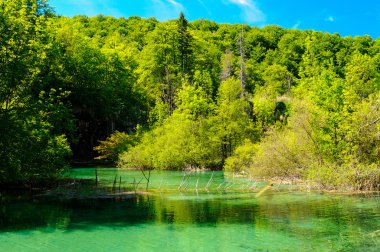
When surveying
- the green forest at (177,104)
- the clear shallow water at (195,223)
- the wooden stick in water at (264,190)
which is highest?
the green forest at (177,104)

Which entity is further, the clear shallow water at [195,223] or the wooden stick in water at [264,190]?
the wooden stick in water at [264,190]

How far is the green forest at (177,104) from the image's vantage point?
2562 centimetres

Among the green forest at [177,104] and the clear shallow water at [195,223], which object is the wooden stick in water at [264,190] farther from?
the green forest at [177,104]

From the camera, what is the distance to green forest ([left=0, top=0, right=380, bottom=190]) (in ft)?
84.1

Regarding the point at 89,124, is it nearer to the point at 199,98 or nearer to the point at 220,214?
the point at 199,98

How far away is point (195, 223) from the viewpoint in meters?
17.4

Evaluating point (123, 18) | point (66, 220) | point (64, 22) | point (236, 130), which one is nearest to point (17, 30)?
point (66, 220)

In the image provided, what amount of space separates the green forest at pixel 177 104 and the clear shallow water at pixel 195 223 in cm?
→ 407

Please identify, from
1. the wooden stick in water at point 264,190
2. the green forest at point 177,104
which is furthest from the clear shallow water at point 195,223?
the green forest at point 177,104

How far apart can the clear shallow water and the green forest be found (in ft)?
13.4

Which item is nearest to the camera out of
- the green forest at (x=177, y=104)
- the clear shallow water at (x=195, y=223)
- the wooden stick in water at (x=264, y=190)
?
the clear shallow water at (x=195, y=223)

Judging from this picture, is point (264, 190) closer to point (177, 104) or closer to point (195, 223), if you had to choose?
point (195, 223)

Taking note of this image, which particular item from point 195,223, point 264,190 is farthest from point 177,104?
point 195,223

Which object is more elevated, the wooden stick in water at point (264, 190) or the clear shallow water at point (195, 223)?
the wooden stick in water at point (264, 190)
